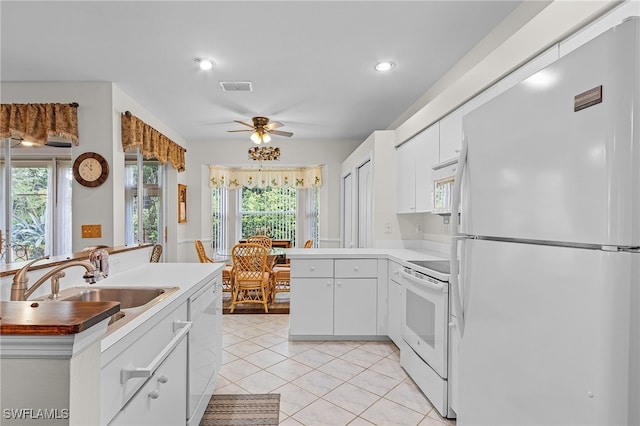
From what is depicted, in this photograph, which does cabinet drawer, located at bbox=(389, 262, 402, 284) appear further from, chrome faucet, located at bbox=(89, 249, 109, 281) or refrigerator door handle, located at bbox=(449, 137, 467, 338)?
chrome faucet, located at bbox=(89, 249, 109, 281)

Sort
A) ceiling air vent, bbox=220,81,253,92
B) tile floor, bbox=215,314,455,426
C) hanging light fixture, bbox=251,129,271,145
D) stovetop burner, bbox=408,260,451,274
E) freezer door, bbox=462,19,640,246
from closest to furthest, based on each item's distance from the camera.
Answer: freezer door, bbox=462,19,640,246 < tile floor, bbox=215,314,455,426 < stovetop burner, bbox=408,260,451,274 < ceiling air vent, bbox=220,81,253,92 < hanging light fixture, bbox=251,129,271,145

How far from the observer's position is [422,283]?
2270 mm

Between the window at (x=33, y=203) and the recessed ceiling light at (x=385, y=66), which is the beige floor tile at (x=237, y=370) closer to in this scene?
the window at (x=33, y=203)

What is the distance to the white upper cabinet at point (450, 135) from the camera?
2.38m

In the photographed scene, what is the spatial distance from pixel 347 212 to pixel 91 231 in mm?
3600

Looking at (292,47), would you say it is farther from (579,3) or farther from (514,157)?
(514,157)

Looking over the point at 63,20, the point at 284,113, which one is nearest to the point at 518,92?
the point at 63,20

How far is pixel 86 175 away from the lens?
11.4 feet

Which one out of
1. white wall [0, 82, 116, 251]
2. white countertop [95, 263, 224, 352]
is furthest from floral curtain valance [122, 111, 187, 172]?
white countertop [95, 263, 224, 352]

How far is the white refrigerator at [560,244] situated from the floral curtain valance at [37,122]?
12.5ft

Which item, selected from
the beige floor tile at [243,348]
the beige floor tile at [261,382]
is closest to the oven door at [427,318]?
the beige floor tile at [261,382]

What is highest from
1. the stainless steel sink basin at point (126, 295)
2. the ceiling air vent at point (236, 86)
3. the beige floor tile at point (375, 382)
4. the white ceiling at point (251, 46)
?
the white ceiling at point (251, 46)

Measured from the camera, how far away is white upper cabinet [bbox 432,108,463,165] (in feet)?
7.82

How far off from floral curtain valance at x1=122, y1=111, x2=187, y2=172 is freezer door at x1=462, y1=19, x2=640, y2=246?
365cm
